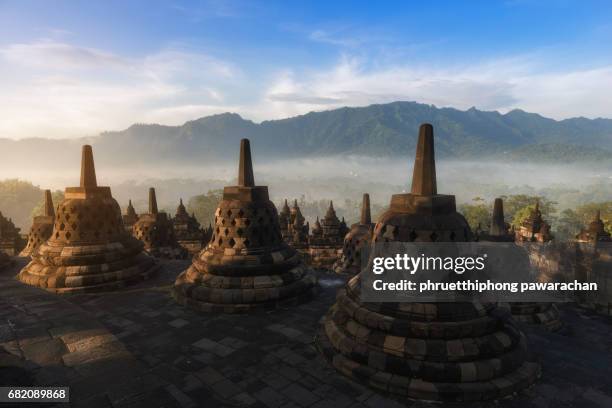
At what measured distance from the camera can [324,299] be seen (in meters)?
9.70

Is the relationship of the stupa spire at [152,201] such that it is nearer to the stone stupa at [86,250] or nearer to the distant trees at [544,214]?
the stone stupa at [86,250]

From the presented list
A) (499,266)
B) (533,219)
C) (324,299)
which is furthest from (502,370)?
(533,219)

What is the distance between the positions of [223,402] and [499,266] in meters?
9.04

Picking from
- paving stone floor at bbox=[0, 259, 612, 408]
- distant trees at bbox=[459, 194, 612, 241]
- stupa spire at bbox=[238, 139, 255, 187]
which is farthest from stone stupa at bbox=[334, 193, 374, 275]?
distant trees at bbox=[459, 194, 612, 241]

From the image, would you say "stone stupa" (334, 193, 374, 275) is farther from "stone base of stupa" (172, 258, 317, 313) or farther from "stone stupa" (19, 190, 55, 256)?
"stone stupa" (19, 190, 55, 256)

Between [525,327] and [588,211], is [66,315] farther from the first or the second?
[588,211]

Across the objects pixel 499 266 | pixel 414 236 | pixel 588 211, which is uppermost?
pixel 414 236

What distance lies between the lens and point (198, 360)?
20.6 feet

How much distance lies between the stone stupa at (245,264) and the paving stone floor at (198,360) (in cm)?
42

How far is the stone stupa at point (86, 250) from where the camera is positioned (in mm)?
10357

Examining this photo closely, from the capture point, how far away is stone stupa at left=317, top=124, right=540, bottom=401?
5.27 m

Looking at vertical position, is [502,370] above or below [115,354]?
below

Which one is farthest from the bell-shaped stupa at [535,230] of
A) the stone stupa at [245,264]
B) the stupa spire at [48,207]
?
the stupa spire at [48,207]

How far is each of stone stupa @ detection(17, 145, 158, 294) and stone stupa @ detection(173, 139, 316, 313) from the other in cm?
263
